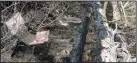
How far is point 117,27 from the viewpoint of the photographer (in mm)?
2701

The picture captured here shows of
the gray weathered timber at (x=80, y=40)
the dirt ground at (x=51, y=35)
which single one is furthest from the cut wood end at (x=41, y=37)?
the gray weathered timber at (x=80, y=40)

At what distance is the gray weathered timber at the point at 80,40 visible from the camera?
2.45 meters

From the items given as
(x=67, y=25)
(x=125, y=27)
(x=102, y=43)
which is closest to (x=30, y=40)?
(x=67, y=25)

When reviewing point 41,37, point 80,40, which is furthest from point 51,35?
point 80,40

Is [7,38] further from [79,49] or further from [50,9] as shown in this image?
[79,49]

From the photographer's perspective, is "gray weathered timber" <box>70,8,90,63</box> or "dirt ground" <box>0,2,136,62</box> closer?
"gray weathered timber" <box>70,8,90,63</box>

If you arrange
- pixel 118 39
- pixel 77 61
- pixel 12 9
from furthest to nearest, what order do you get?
1. pixel 12 9
2. pixel 118 39
3. pixel 77 61

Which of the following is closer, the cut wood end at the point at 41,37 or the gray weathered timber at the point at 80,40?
the gray weathered timber at the point at 80,40

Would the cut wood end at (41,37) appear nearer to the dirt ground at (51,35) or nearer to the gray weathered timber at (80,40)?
the dirt ground at (51,35)

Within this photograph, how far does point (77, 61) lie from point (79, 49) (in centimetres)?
12

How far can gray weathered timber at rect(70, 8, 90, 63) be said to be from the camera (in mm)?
2449

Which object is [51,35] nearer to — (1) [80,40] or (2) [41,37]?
(2) [41,37]

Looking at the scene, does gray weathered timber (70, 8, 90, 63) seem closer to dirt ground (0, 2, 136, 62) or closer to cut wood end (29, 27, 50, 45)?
dirt ground (0, 2, 136, 62)

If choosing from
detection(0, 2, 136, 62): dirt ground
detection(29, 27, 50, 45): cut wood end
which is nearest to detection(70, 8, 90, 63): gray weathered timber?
detection(0, 2, 136, 62): dirt ground
